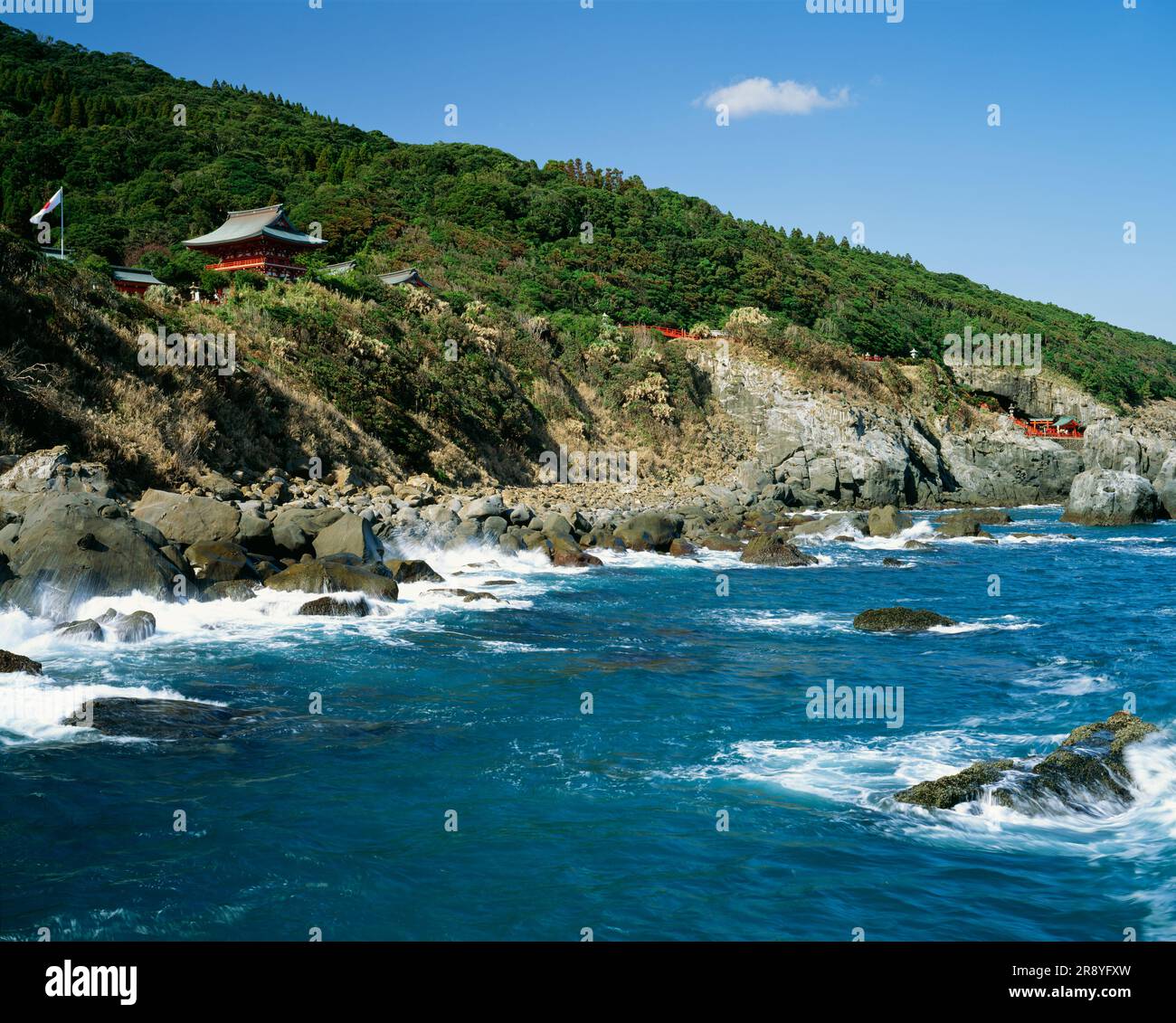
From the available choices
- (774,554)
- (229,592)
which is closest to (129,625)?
(229,592)

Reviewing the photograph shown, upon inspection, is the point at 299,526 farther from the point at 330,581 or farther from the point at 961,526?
the point at 961,526

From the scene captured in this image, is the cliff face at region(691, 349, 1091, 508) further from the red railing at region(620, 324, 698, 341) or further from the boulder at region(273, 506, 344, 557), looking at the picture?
the boulder at region(273, 506, 344, 557)

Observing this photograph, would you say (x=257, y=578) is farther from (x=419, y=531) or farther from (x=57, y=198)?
(x=57, y=198)

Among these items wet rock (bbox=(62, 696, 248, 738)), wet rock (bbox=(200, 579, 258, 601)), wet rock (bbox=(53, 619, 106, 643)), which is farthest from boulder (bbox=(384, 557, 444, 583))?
wet rock (bbox=(62, 696, 248, 738))

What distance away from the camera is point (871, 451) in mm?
54250

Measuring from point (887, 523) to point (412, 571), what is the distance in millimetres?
24583

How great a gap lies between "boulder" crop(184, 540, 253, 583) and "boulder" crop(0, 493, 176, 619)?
1.28 m

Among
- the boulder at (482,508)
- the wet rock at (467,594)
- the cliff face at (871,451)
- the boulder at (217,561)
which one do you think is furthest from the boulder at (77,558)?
the cliff face at (871,451)

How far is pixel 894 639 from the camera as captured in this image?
2081 cm

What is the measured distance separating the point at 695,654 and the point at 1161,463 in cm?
5188

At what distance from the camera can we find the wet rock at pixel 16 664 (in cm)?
1481
